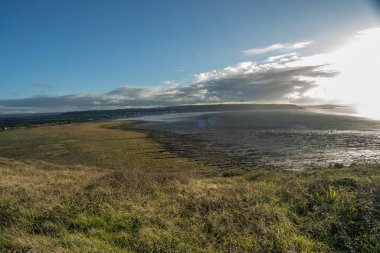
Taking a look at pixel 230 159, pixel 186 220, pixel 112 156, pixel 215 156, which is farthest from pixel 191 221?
pixel 112 156

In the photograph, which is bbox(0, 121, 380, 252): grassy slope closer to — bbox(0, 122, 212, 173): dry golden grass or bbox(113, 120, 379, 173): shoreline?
bbox(113, 120, 379, 173): shoreline

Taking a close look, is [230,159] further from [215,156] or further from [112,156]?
[112,156]

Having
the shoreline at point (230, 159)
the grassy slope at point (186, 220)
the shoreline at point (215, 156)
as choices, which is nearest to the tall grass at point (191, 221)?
the grassy slope at point (186, 220)

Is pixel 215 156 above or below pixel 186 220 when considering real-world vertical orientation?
below

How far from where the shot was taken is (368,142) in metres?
44.0

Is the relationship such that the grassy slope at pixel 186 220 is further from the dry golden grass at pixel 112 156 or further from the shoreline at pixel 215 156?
the shoreline at pixel 215 156

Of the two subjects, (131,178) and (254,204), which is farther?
(131,178)

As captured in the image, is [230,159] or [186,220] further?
[230,159]

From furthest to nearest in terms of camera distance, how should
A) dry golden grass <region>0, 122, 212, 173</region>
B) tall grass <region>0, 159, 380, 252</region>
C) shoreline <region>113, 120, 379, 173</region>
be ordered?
dry golden grass <region>0, 122, 212, 173</region> → shoreline <region>113, 120, 379, 173</region> → tall grass <region>0, 159, 380, 252</region>

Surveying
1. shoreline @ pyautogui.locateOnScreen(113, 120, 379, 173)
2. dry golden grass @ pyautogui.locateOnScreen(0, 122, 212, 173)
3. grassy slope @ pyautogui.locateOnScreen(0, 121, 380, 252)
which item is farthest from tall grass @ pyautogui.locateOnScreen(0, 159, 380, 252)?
dry golden grass @ pyautogui.locateOnScreen(0, 122, 212, 173)

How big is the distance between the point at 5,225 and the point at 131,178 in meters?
4.82

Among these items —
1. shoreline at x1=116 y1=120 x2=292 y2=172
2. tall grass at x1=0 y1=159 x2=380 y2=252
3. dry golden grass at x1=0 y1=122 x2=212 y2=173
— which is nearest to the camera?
tall grass at x1=0 y1=159 x2=380 y2=252

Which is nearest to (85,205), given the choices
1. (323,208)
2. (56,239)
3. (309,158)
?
(56,239)

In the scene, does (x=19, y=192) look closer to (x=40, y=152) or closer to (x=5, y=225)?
(x=5, y=225)
